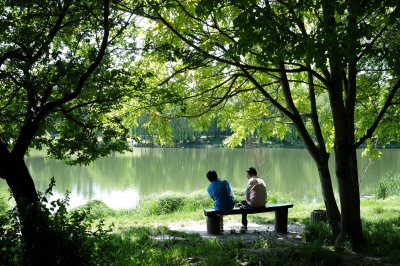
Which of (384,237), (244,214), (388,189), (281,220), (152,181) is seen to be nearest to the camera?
A: (384,237)

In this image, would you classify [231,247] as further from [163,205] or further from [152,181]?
[152,181]

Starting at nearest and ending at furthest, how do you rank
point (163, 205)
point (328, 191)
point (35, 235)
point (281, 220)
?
1. point (35, 235)
2. point (328, 191)
3. point (281, 220)
4. point (163, 205)

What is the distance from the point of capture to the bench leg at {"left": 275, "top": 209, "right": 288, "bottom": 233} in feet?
26.5

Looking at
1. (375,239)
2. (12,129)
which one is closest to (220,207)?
(375,239)

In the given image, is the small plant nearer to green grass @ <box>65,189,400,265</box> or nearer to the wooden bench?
green grass @ <box>65,189,400,265</box>

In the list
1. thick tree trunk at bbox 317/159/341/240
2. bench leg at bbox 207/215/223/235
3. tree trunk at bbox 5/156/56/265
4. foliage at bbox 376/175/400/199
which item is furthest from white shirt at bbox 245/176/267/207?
foliage at bbox 376/175/400/199

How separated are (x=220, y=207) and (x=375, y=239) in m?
2.76

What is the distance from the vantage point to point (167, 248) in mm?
6598

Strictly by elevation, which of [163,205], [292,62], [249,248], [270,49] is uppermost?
[292,62]

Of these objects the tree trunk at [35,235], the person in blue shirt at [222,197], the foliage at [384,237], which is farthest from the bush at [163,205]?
the tree trunk at [35,235]

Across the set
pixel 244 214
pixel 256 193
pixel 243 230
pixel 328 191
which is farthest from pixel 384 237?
pixel 244 214

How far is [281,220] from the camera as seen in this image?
8117 millimetres

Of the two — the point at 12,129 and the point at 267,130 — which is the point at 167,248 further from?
the point at 267,130

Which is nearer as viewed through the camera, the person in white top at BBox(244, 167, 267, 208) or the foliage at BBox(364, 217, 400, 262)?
the foliage at BBox(364, 217, 400, 262)
